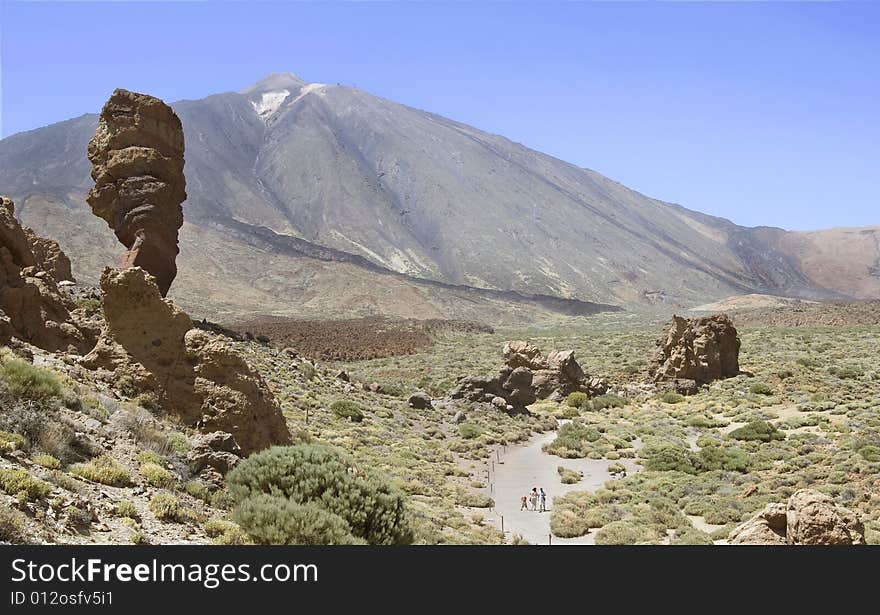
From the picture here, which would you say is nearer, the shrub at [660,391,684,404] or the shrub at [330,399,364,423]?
the shrub at [330,399,364,423]

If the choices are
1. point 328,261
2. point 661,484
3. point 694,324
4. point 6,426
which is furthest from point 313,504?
point 328,261

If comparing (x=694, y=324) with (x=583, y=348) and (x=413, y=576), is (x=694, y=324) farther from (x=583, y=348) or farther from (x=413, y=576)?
(x=413, y=576)

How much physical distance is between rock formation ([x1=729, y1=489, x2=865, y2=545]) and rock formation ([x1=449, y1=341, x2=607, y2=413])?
78.9 ft

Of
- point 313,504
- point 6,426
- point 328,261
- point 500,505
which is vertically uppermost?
point 328,261

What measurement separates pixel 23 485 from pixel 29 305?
775cm

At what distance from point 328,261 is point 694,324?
7906cm

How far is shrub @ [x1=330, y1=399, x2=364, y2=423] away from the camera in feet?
85.7

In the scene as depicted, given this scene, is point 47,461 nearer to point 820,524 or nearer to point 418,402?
point 820,524

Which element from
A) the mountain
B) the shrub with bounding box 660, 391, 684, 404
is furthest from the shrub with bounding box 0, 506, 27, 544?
the mountain

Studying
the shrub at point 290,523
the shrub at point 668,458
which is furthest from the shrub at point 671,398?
the shrub at point 290,523

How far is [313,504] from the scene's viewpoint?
8406 mm

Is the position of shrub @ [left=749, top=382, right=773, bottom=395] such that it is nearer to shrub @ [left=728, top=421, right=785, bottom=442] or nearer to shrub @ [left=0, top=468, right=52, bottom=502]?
shrub @ [left=728, top=421, right=785, bottom=442]

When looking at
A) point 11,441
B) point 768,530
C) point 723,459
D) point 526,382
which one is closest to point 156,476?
point 11,441

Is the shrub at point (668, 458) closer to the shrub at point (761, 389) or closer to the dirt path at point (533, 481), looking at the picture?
the dirt path at point (533, 481)
